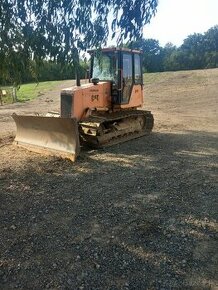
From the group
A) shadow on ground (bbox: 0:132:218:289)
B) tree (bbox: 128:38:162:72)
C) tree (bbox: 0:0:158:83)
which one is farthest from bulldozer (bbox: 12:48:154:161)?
tree (bbox: 128:38:162:72)

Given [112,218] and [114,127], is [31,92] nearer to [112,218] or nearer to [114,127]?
[114,127]

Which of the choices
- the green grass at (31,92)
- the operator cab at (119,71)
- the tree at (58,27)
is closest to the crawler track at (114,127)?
the operator cab at (119,71)

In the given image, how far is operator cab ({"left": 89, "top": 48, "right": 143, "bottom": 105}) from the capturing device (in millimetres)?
10000

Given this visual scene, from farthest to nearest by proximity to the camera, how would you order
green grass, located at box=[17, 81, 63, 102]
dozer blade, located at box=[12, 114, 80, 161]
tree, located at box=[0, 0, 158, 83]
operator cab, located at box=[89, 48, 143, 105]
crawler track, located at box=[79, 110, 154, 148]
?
green grass, located at box=[17, 81, 63, 102] < operator cab, located at box=[89, 48, 143, 105] < crawler track, located at box=[79, 110, 154, 148] < dozer blade, located at box=[12, 114, 80, 161] < tree, located at box=[0, 0, 158, 83]

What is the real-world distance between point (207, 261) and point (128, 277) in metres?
0.97

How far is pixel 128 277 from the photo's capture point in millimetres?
4012

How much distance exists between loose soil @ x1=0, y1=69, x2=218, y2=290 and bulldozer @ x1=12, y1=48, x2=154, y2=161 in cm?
39

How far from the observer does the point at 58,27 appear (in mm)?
5418

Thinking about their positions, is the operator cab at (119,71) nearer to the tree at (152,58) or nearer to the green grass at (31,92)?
the green grass at (31,92)

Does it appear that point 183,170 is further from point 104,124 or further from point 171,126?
point 171,126

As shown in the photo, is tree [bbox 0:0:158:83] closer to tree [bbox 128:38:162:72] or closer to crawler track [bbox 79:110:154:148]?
crawler track [bbox 79:110:154:148]

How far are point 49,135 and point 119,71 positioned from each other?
8.74 feet

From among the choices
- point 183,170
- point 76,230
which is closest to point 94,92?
point 183,170

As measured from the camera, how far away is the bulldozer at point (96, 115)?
8777 millimetres
